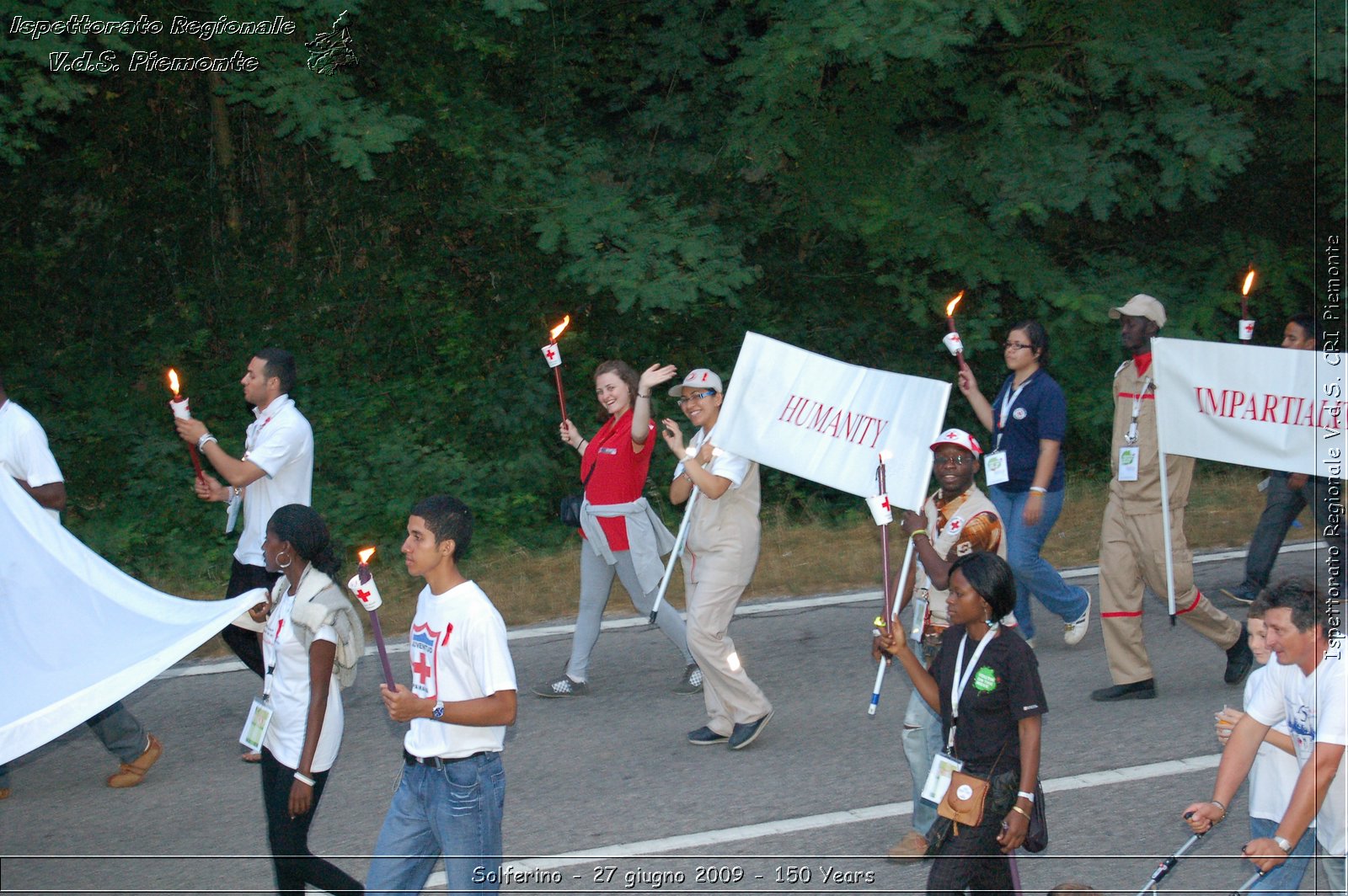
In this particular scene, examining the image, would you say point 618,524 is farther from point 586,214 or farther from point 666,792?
point 586,214

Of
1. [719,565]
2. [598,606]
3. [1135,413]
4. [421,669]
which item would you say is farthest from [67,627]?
[1135,413]

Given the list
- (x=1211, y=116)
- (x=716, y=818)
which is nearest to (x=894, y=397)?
(x=716, y=818)

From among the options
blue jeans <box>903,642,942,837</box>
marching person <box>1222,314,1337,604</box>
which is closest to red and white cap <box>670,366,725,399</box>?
blue jeans <box>903,642,942,837</box>

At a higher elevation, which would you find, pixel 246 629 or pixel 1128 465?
pixel 1128 465

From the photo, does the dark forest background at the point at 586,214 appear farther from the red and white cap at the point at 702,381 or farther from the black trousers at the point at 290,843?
the black trousers at the point at 290,843

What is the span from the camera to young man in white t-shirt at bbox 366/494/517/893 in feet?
13.0

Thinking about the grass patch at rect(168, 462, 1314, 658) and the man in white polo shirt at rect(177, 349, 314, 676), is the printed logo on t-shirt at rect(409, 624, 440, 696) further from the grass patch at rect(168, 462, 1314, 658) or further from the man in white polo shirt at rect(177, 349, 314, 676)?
the grass patch at rect(168, 462, 1314, 658)

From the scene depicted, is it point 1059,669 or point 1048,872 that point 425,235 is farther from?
point 1048,872

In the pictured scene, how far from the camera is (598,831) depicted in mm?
5574

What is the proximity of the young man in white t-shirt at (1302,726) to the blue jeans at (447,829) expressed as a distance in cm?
208

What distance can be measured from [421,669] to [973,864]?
70.0 inches

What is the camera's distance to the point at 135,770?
6.21m

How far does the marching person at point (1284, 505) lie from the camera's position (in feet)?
25.4

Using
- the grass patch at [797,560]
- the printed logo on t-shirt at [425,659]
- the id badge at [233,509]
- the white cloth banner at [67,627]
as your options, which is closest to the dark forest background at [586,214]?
the grass patch at [797,560]
